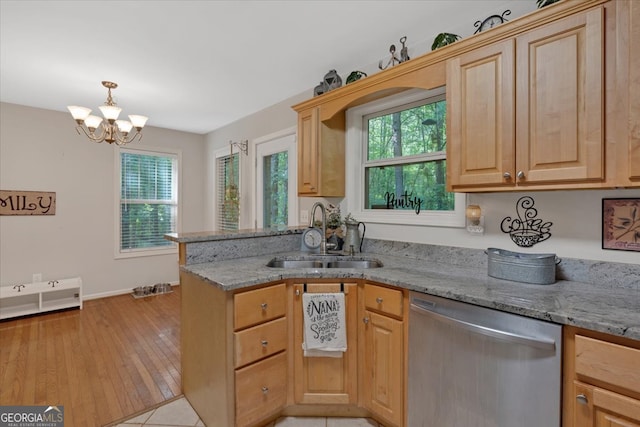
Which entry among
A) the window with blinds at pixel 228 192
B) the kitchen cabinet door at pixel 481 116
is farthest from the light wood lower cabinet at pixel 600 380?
the window with blinds at pixel 228 192

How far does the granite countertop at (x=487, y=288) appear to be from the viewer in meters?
1.08

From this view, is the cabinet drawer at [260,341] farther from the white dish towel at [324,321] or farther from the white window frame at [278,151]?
the white window frame at [278,151]

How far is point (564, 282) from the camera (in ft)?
5.07

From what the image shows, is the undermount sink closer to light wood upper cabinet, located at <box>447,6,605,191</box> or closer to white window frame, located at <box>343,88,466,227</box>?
white window frame, located at <box>343,88,466,227</box>

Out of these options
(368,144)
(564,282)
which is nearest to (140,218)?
(368,144)

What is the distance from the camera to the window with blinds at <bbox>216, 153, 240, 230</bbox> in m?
4.14

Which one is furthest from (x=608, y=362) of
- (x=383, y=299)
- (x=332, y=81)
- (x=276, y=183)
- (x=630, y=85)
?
(x=276, y=183)

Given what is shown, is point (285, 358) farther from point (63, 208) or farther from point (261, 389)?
point (63, 208)

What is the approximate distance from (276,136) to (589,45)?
2.76 meters

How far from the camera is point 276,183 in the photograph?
3621 millimetres

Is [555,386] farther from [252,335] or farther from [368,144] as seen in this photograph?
[368,144]

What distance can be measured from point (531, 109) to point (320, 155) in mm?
1453

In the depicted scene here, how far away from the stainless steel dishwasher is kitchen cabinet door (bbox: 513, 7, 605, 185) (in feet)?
2.27

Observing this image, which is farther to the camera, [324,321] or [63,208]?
[63,208]
